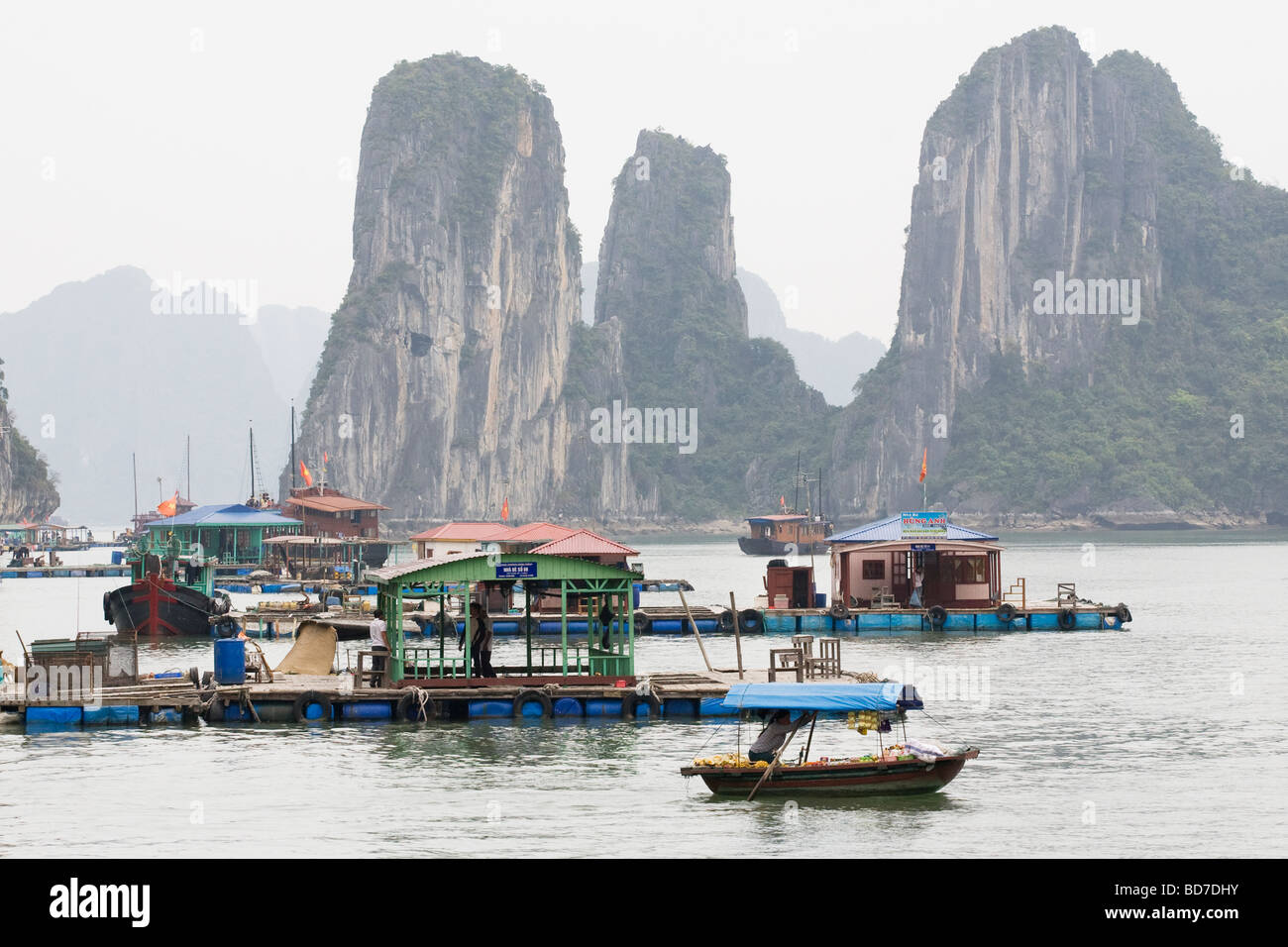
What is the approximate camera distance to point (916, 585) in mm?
57156

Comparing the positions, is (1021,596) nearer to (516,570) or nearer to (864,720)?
(516,570)

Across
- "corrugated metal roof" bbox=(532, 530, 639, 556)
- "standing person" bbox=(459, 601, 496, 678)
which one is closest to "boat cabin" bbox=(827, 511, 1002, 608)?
"corrugated metal roof" bbox=(532, 530, 639, 556)

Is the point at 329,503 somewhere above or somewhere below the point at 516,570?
above

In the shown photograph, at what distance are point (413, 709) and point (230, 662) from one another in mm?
5246

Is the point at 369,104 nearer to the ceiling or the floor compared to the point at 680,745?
nearer to the ceiling

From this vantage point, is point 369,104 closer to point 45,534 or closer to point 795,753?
point 45,534

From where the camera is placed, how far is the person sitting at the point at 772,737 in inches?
1008

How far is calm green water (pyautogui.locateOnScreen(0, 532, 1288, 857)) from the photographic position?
22.9m

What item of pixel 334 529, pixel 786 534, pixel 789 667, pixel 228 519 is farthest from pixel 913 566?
pixel 786 534

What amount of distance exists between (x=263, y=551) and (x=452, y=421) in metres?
101

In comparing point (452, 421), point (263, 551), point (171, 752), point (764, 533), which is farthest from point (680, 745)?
point (452, 421)

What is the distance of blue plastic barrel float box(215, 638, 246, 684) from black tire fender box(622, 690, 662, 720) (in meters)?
8.58

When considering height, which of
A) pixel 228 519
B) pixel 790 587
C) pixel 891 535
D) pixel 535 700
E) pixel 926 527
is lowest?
pixel 535 700
